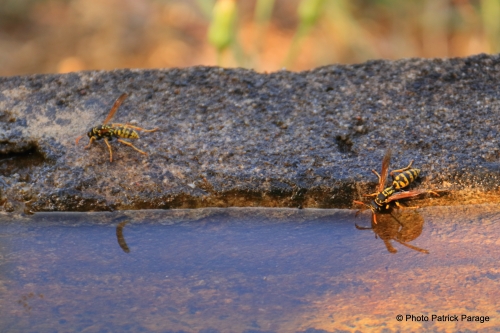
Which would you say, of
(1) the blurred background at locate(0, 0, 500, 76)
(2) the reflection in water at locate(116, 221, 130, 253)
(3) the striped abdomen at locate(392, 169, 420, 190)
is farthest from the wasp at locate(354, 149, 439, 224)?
(1) the blurred background at locate(0, 0, 500, 76)

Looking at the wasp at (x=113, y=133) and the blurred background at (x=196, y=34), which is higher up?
the blurred background at (x=196, y=34)

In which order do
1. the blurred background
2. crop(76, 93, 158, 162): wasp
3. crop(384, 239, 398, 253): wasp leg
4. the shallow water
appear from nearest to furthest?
1. the shallow water
2. crop(384, 239, 398, 253): wasp leg
3. crop(76, 93, 158, 162): wasp
4. the blurred background

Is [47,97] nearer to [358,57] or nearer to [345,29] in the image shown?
[345,29]

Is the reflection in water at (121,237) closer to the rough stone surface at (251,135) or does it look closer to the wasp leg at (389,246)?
the rough stone surface at (251,135)

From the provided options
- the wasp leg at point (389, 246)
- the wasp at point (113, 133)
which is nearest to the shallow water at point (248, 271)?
the wasp leg at point (389, 246)

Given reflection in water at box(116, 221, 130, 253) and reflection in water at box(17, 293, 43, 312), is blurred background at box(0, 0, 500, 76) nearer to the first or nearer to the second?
reflection in water at box(116, 221, 130, 253)

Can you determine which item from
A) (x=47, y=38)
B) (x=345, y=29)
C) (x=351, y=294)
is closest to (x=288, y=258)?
(x=351, y=294)

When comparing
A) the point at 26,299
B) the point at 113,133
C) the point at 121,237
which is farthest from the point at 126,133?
the point at 26,299
